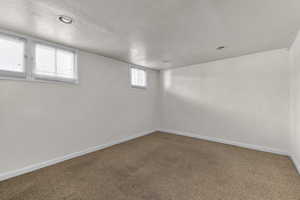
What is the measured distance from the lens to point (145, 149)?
9.70 ft

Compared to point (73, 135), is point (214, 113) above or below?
above

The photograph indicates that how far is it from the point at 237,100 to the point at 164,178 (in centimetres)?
274

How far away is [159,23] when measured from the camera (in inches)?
67.2

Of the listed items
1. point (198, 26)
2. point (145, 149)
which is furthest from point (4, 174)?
point (198, 26)

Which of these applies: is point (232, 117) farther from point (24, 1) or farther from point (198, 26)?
point (24, 1)

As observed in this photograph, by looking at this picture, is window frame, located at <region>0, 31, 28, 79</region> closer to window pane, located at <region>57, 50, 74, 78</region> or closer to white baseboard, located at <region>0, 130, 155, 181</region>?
window pane, located at <region>57, 50, 74, 78</region>

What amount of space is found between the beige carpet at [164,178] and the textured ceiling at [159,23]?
7.62 feet

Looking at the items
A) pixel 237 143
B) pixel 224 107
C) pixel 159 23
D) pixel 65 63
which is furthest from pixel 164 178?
pixel 65 63

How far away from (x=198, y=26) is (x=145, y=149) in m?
2.77

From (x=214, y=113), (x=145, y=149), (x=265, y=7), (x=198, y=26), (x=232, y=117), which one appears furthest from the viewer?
(x=214, y=113)

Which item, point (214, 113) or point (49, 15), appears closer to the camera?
point (49, 15)

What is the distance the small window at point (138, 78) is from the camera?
3927mm

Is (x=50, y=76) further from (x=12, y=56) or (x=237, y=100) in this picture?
(x=237, y=100)

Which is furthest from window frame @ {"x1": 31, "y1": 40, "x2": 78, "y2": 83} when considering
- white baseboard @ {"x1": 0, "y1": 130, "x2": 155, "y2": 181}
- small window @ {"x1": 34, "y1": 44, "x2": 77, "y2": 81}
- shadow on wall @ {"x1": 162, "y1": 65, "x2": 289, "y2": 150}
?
shadow on wall @ {"x1": 162, "y1": 65, "x2": 289, "y2": 150}
